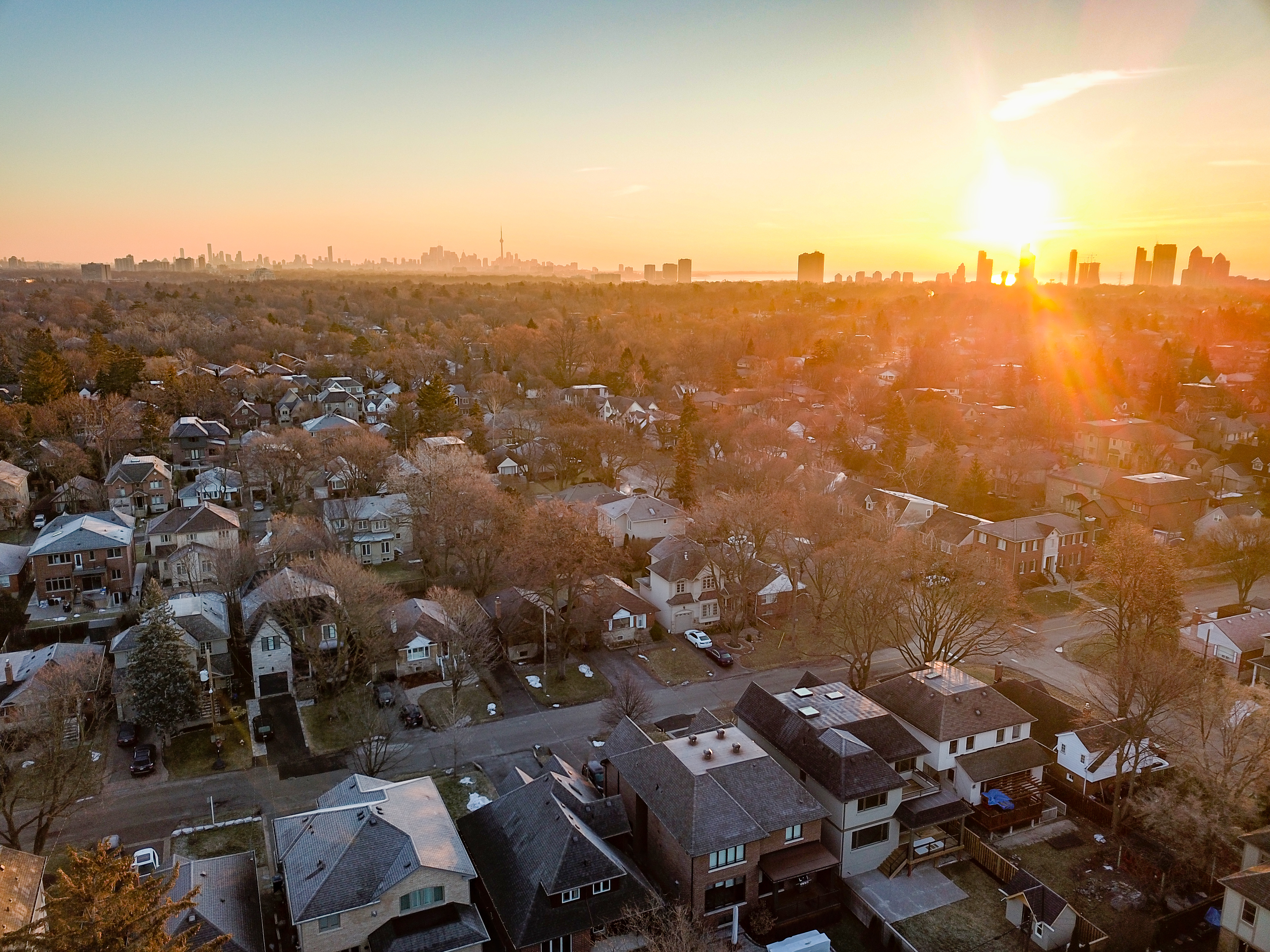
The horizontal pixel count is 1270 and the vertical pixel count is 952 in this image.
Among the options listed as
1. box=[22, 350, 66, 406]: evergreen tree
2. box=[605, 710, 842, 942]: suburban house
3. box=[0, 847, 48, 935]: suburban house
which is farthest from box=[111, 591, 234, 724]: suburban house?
box=[22, 350, 66, 406]: evergreen tree

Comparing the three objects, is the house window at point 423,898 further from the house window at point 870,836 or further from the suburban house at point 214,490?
A: the suburban house at point 214,490

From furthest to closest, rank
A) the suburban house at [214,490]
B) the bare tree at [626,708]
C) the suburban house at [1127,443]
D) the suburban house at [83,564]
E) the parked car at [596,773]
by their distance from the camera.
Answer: the suburban house at [1127,443] → the suburban house at [214,490] → the suburban house at [83,564] → the bare tree at [626,708] → the parked car at [596,773]

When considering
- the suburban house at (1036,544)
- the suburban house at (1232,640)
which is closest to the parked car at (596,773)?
the suburban house at (1232,640)

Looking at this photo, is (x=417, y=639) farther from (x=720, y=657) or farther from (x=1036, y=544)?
(x=1036, y=544)

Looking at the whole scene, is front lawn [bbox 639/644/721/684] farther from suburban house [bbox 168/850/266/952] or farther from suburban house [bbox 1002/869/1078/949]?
suburban house [bbox 168/850/266/952]

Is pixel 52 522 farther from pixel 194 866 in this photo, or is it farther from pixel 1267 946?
pixel 1267 946

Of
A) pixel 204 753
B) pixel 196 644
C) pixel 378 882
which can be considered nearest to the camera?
pixel 378 882

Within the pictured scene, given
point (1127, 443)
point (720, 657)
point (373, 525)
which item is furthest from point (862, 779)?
point (1127, 443)
